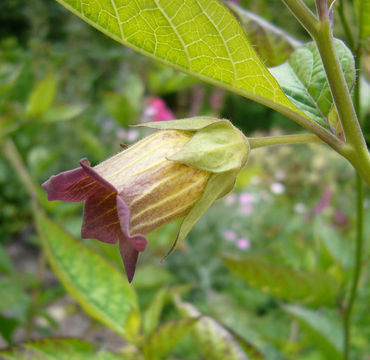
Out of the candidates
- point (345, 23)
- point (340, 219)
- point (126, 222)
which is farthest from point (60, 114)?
point (340, 219)

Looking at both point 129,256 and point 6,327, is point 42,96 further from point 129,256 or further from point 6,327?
point 129,256

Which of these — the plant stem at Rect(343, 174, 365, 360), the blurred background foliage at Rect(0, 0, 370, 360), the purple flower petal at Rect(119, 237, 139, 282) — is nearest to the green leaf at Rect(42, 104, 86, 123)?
the blurred background foliage at Rect(0, 0, 370, 360)

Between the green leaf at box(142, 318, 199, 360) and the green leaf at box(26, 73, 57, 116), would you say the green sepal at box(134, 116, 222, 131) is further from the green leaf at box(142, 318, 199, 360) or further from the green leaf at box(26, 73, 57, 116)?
the green leaf at box(26, 73, 57, 116)

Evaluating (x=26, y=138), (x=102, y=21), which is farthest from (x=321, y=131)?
(x=26, y=138)

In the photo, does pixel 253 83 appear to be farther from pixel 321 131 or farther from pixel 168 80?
pixel 168 80

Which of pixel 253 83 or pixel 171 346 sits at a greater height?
pixel 253 83

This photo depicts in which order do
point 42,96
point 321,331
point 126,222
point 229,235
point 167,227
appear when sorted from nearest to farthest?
point 126,222, point 321,331, point 42,96, point 167,227, point 229,235

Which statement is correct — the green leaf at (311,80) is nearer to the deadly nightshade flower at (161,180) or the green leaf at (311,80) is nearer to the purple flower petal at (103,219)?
the deadly nightshade flower at (161,180)
